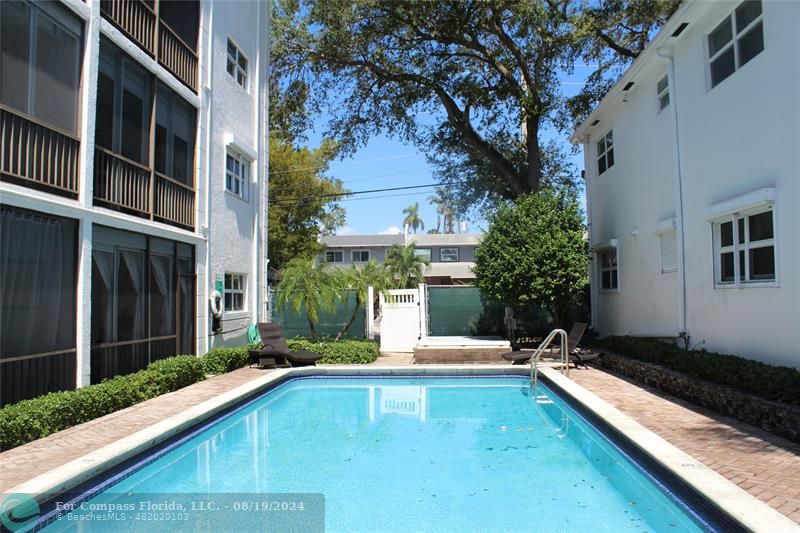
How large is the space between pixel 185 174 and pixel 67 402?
586 centimetres

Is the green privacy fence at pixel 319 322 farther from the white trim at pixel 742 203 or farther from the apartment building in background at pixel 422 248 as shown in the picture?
the apartment building in background at pixel 422 248

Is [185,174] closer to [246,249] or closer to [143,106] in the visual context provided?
[143,106]

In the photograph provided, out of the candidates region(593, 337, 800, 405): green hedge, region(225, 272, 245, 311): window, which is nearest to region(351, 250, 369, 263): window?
region(225, 272, 245, 311): window

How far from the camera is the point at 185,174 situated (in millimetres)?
11383

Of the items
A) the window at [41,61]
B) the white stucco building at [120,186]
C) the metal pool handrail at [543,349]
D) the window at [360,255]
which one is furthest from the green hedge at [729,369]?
the window at [360,255]

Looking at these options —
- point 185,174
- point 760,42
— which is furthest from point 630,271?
point 185,174

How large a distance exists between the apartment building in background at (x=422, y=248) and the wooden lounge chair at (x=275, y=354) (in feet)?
85.7

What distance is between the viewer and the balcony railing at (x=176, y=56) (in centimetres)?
1046

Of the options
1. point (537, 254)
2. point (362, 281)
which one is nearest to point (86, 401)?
point (362, 281)

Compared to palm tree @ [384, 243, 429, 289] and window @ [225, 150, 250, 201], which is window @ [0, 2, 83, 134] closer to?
window @ [225, 150, 250, 201]

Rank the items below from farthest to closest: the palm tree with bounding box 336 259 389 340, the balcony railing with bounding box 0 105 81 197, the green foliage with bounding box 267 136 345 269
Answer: the green foliage with bounding box 267 136 345 269 → the palm tree with bounding box 336 259 389 340 → the balcony railing with bounding box 0 105 81 197

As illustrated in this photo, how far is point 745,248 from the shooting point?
26.8 feet

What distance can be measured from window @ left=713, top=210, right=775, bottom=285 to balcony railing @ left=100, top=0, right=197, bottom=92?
10.5m

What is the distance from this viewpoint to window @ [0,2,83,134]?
22.2 ft
